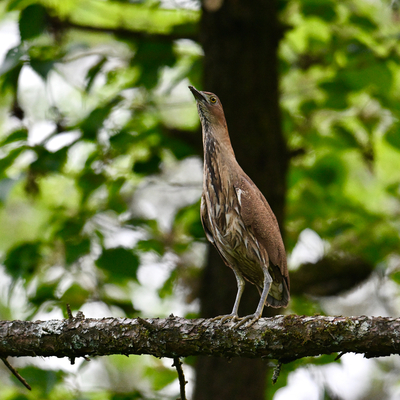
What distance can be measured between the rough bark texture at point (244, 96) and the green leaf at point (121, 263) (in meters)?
1.01

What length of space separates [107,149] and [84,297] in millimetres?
1716

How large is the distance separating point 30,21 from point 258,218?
3.19 m

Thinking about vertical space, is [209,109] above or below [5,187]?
above

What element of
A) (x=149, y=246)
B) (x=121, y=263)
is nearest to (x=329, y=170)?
(x=149, y=246)

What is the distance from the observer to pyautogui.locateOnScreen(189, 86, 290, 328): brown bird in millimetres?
3504

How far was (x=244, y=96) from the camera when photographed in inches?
232

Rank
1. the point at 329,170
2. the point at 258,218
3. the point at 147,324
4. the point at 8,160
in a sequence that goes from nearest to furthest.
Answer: the point at 147,324 < the point at 258,218 < the point at 8,160 < the point at 329,170

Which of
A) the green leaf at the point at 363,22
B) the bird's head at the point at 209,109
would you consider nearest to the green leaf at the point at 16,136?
the bird's head at the point at 209,109

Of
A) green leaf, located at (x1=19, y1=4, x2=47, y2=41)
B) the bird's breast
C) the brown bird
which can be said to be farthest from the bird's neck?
green leaf, located at (x1=19, y1=4, x2=47, y2=41)

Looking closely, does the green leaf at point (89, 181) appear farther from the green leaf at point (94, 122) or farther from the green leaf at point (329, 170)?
the green leaf at point (329, 170)

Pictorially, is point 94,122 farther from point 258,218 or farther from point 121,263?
point 258,218

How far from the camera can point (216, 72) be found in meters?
5.93

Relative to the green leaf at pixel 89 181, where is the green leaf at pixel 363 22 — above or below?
above

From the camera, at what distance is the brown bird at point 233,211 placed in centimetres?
A: 350
